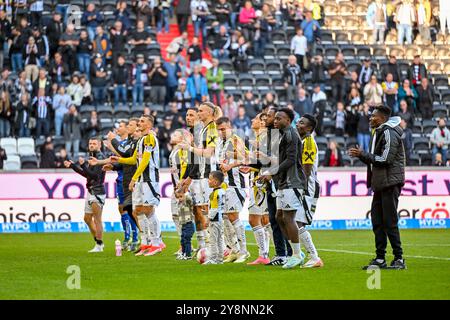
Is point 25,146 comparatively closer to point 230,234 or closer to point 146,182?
point 146,182

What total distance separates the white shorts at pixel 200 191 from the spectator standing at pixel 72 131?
1446 cm

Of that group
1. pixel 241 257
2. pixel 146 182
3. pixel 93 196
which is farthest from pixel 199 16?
pixel 241 257

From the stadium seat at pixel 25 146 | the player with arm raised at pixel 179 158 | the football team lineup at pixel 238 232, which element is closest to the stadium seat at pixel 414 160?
the stadium seat at pixel 25 146

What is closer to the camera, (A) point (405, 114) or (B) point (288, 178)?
(B) point (288, 178)

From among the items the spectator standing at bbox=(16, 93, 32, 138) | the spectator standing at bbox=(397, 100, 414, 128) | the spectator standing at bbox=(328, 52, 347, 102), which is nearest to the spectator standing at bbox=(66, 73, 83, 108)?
the spectator standing at bbox=(16, 93, 32, 138)

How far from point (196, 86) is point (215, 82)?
1.33 m

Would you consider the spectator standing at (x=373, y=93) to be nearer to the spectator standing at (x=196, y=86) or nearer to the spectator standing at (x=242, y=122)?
the spectator standing at (x=242, y=122)

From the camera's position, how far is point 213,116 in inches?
667

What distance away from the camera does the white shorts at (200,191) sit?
17891 millimetres

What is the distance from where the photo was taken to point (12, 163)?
3106 centimetres
